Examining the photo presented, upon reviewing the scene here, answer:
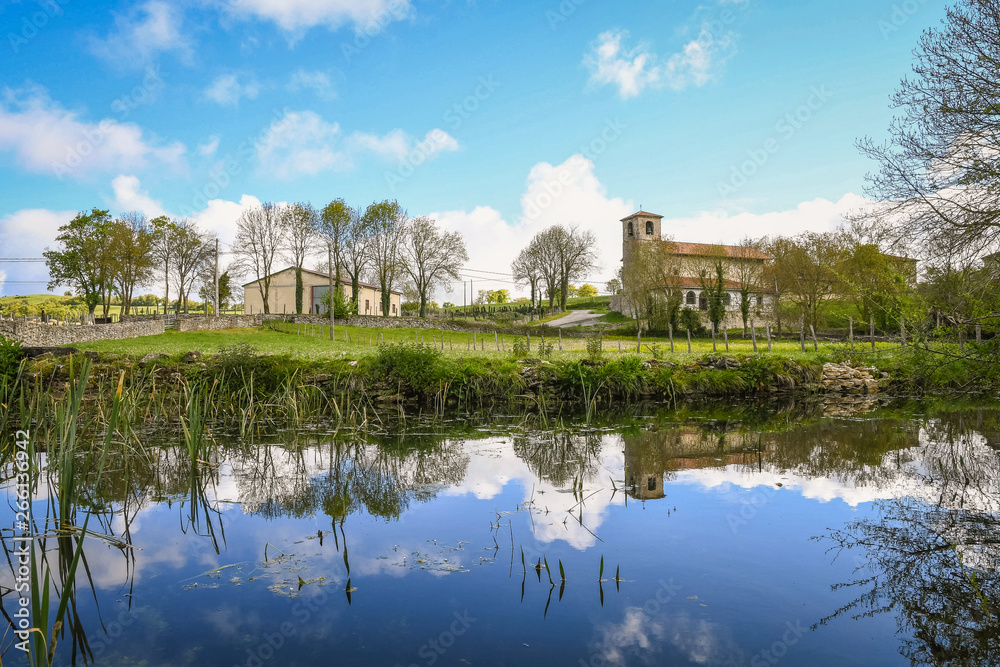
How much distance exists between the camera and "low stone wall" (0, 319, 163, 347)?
2407cm

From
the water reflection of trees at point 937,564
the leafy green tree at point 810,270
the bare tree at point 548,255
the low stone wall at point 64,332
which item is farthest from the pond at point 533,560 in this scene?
the bare tree at point 548,255

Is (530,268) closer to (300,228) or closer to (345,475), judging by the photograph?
(300,228)

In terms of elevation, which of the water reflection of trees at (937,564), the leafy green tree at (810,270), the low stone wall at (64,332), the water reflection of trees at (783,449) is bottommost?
the water reflection of trees at (783,449)

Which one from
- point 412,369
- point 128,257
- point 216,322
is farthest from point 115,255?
point 412,369

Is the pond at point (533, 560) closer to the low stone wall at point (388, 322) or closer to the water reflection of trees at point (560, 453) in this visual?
the water reflection of trees at point (560, 453)

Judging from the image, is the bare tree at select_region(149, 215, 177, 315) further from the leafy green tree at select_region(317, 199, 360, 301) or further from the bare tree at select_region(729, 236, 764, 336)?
the bare tree at select_region(729, 236, 764, 336)

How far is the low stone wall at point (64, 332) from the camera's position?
79.0ft

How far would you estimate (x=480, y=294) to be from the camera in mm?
112625

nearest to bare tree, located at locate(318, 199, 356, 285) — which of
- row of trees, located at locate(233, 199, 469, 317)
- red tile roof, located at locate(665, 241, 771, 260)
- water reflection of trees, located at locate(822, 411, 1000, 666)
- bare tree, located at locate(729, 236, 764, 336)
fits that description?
row of trees, located at locate(233, 199, 469, 317)

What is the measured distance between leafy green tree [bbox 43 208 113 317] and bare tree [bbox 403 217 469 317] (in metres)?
24.6

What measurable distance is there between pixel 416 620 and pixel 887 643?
332cm

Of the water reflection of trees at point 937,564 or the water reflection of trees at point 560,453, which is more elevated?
the water reflection of trees at point 937,564

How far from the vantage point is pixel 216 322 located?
3812 cm

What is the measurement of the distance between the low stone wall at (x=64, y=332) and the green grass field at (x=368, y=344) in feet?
4.60
